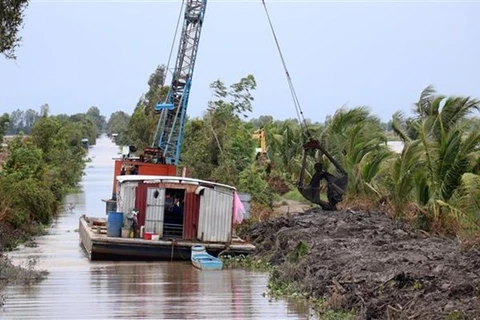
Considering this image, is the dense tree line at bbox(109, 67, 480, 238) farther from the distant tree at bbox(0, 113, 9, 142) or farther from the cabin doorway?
the distant tree at bbox(0, 113, 9, 142)

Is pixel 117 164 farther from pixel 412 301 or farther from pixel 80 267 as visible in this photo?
pixel 412 301

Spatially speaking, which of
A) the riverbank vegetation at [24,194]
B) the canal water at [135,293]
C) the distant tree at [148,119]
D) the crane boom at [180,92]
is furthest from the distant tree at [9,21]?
the distant tree at [148,119]

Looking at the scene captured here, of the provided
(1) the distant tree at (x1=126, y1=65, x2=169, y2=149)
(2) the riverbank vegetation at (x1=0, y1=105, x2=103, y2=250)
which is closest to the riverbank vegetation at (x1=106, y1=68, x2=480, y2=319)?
(2) the riverbank vegetation at (x1=0, y1=105, x2=103, y2=250)

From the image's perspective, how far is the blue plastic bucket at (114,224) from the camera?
85.6ft

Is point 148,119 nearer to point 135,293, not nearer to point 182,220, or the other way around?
point 182,220

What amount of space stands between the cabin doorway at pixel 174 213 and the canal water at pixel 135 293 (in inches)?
51.1

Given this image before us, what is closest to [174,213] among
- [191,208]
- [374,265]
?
[191,208]

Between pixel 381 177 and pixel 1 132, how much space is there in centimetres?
2789

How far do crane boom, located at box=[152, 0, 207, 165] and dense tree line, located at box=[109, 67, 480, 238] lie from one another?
1.17 meters

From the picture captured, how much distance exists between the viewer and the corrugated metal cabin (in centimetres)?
2611

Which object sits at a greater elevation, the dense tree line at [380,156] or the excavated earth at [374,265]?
the dense tree line at [380,156]

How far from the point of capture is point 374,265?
17703mm

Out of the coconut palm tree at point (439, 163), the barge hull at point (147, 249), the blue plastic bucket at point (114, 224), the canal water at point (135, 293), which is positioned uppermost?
the coconut palm tree at point (439, 163)

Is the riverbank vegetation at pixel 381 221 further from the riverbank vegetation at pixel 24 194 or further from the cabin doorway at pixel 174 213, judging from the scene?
the riverbank vegetation at pixel 24 194
